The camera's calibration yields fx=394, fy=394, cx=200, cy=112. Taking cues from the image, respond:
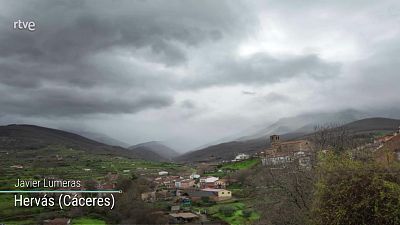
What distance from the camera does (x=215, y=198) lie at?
4222 centimetres

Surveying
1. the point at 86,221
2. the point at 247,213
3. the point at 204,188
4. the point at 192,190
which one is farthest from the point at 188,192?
the point at 86,221

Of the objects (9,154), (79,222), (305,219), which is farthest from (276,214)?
(9,154)

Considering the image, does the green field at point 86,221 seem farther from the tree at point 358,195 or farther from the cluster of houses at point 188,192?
the tree at point 358,195

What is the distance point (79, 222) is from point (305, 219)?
11.0 meters

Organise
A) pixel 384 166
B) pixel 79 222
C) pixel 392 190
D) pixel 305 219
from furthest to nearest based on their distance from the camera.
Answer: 1. pixel 79 222
2. pixel 305 219
3. pixel 384 166
4. pixel 392 190

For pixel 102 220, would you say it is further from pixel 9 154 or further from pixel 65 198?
pixel 9 154

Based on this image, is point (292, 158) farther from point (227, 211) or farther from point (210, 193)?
point (210, 193)

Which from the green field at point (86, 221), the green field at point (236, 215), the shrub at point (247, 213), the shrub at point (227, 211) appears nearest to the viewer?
the green field at point (86, 221)

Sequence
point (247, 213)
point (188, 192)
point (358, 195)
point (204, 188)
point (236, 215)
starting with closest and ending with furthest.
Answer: point (358, 195)
point (236, 215)
point (247, 213)
point (188, 192)
point (204, 188)

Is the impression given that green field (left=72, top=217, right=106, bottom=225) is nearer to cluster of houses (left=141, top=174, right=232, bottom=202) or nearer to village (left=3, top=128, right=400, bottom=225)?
village (left=3, top=128, right=400, bottom=225)

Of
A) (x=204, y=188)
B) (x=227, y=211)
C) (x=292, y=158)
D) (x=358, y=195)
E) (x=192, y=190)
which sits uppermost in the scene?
(x=292, y=158)

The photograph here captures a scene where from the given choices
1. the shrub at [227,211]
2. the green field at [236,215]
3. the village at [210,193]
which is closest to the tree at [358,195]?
the village at [210,193]

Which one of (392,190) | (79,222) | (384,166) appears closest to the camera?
(392,190)

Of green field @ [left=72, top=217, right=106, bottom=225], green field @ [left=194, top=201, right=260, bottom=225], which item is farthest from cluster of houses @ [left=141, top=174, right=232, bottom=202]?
green field @ [left=72, top=217, right=106, bottom=225]
